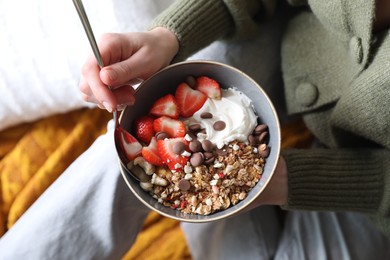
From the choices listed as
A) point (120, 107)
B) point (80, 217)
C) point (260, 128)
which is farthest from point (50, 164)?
point (260, 128)

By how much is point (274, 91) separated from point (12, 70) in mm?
464

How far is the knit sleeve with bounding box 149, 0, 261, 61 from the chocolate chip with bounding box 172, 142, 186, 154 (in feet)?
0.58

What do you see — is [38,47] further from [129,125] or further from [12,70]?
[129,125]

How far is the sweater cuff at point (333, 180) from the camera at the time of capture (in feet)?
2.15

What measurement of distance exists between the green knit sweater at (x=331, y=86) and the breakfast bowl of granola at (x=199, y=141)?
0.11m

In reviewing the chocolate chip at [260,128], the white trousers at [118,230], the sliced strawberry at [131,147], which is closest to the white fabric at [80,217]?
the white trousers at [118,230]

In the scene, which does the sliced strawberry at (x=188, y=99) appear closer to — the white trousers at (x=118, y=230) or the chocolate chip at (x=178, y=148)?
the chocolate chip at (x=178, y=148)

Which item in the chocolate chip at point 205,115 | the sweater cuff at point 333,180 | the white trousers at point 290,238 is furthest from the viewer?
the white trousers at point 290,238

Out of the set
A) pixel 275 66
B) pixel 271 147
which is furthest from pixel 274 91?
pixel 271 147

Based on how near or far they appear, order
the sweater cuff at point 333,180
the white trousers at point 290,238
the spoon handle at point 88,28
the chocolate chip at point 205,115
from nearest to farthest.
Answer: the spoon handle at point 88,28, the chocolate chip at point 205,115, the sweater cuff at point 333,180, the white trousers at point 290,238

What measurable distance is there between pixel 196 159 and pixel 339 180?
0.90 feet

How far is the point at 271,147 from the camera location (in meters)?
0.53

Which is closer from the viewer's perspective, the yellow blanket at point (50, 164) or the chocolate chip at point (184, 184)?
the chocolate chip at point (184, 184)

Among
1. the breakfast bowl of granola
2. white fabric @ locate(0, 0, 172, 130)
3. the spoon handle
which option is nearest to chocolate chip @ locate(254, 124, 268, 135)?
the breakfast bowl of granola
